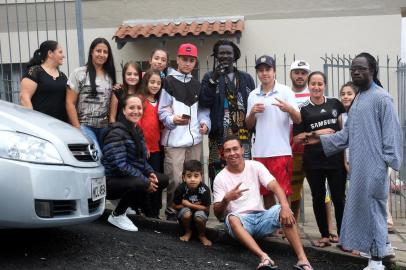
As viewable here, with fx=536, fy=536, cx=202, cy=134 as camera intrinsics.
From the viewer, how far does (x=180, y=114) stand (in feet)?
18.0

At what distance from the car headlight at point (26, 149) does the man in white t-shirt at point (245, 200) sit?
160cm

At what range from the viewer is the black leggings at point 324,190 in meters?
5.12

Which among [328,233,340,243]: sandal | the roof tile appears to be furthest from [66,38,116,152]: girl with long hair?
the roof tile

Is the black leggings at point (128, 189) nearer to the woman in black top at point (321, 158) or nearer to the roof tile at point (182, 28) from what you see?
the woman in black top at point (321, 158)

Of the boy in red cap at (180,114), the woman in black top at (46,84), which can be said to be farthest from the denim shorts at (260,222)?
the woman in black top at (46,84)

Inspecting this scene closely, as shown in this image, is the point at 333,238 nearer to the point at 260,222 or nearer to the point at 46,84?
the point at 260,222

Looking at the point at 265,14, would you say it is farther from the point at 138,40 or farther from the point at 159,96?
the point at 159,96

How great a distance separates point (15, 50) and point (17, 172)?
706cm

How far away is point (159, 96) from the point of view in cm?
566

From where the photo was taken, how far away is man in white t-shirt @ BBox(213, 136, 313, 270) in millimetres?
4621

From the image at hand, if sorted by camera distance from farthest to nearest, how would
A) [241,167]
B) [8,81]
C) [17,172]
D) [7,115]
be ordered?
1. [8,81]
2. [241,167]
3. [7,115]
4. [17,172]

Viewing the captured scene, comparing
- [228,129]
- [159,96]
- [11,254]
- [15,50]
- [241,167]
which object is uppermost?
[15,50]

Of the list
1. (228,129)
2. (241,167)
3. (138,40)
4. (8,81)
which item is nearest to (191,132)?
(228,129)

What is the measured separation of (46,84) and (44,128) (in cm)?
144
